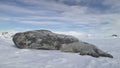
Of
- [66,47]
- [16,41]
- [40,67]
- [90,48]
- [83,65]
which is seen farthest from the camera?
[16,41]

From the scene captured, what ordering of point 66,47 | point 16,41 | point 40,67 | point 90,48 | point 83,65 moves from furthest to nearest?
point 16,41, point 66,47, point 90,48, point 83,65, point 40,67

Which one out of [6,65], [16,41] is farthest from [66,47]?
[6,65]

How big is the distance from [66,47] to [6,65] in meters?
3.63

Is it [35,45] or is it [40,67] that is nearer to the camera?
[40,67]

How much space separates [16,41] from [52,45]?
1.58 m

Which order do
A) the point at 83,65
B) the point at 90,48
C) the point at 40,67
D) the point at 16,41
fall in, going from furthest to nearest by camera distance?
the point at 16,41, the point at 90,48, the point at 83,65, the point at 40,67

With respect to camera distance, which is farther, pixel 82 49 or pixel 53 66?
pixel 82 49

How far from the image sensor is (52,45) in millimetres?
7887

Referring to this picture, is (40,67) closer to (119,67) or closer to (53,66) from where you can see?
(53,66)

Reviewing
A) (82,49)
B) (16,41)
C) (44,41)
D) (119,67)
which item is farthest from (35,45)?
(119,67)

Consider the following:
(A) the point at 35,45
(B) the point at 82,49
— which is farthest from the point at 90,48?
(A) the point at 35,45

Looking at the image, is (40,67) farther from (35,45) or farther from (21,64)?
(35,45)

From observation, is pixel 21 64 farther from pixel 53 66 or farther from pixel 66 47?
pixel 66 47

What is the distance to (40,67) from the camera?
166 inches
